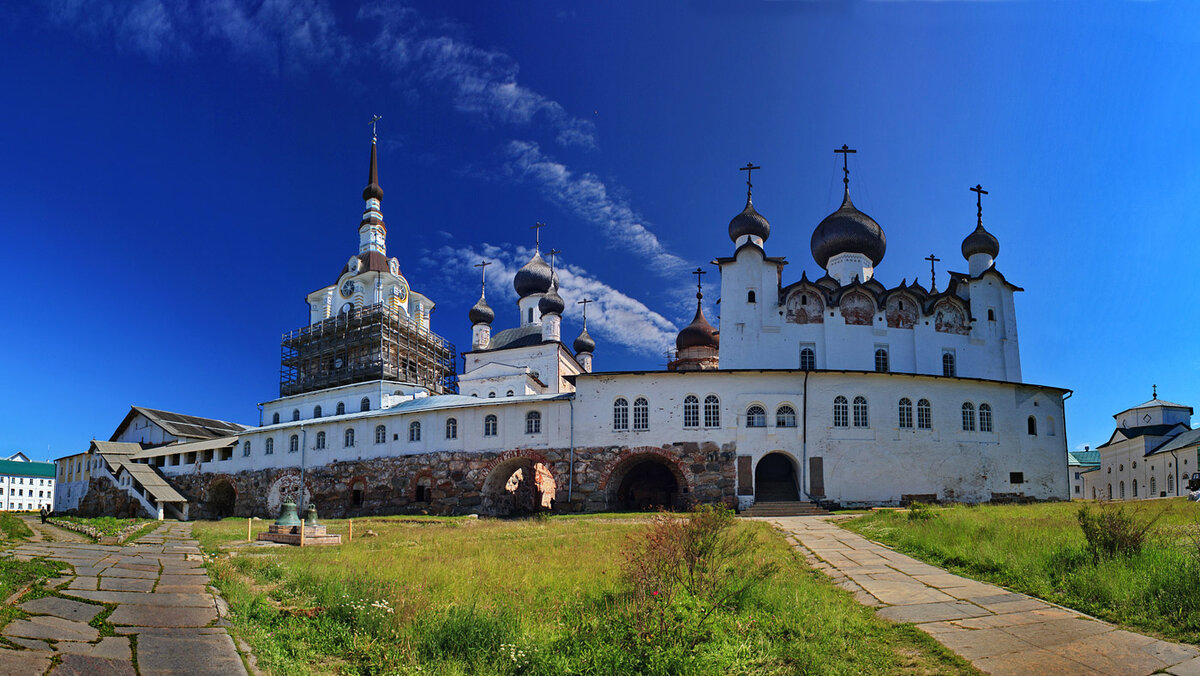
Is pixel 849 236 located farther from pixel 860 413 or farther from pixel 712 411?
pixel 712 411

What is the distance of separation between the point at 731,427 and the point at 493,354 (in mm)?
26104

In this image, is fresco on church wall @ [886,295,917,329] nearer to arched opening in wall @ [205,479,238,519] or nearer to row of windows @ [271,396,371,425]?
row of windows @ [271,396,371,425]

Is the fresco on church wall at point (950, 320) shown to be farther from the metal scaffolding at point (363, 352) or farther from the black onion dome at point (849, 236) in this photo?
the metal scaffolding at point (363, 352)

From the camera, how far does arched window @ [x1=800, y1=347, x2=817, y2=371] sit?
34688 mm

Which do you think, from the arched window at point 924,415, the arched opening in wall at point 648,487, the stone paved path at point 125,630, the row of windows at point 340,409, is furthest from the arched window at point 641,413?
the row of windows at point 340,409

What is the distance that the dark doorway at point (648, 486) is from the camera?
34.8 metres

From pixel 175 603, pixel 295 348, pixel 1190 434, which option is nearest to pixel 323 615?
pixel 175 603

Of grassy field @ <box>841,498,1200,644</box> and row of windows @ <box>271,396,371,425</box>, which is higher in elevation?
row of windows @ <box>271,396,371,425</box>

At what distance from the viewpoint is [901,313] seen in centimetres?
3553

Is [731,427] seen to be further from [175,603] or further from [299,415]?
[299,415]

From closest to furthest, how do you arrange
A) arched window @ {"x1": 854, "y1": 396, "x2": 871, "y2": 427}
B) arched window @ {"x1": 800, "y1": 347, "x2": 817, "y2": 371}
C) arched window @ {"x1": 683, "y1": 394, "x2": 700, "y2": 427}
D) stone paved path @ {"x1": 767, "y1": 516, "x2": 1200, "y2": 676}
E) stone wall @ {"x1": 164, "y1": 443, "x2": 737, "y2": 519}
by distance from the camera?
stone paved path @ {"x1": 767, "y1": 516, "x2": 1200, "y2": 676} → stone wall @ {"x1": 164, "y1": 443, "x2": 737, "y2": 519} → arched window @ {"x1": 854, "y1": 396, "x2": 871, "y2": 427} → arched window @ {"x1": 683, "y1": 394, "x2": 700, "y2": 427} → arched window @ {"x1": 800, "y1": 347, "x2": 817, "y2": 371}

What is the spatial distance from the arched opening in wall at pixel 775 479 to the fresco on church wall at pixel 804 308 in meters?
6.94

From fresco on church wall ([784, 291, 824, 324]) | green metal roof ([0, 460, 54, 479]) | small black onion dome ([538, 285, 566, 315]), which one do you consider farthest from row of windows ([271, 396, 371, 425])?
green metal roof ([0, 460, 54, 479])

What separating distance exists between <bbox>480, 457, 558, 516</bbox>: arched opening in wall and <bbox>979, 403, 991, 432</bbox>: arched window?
59.0ft
